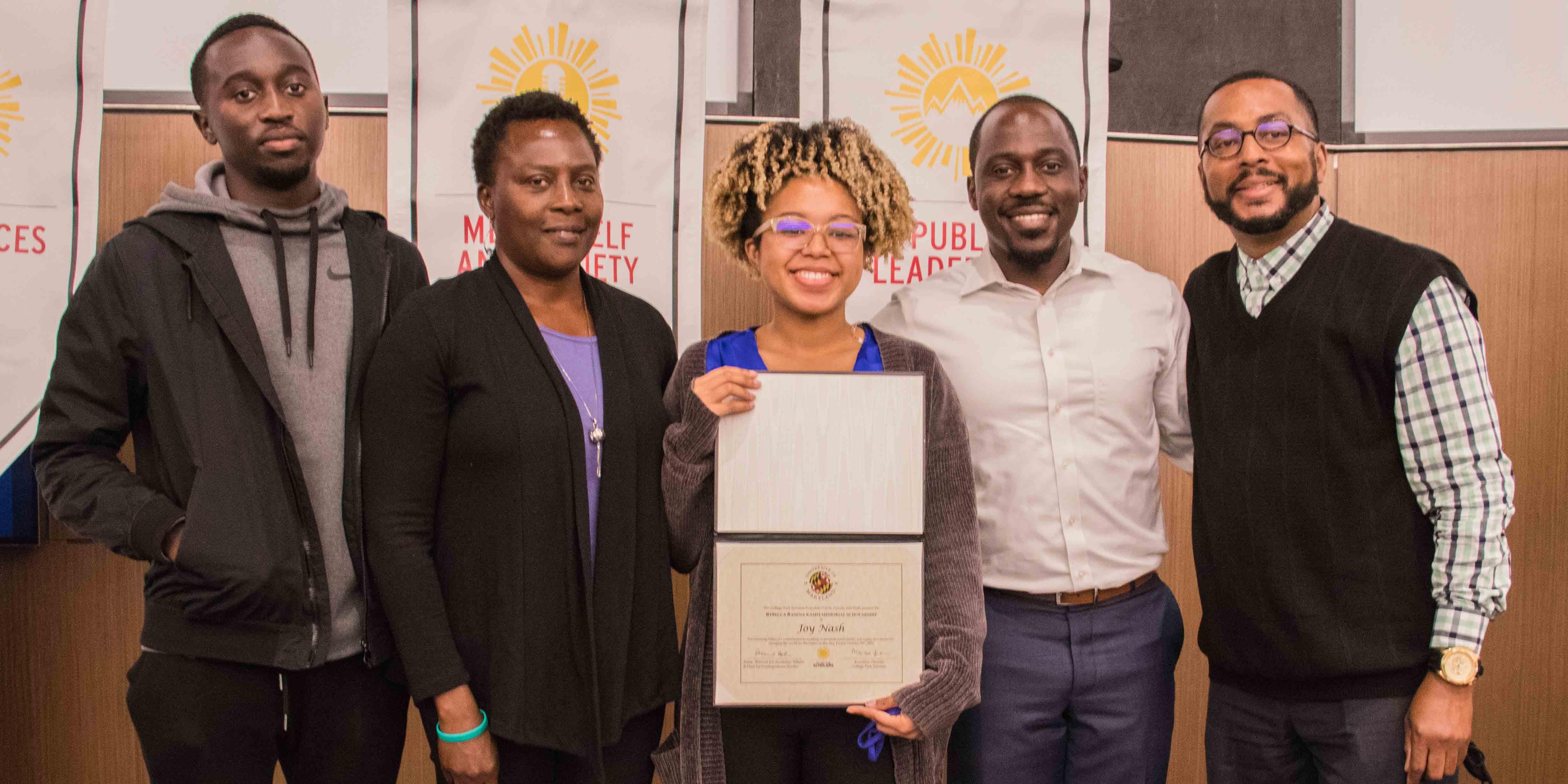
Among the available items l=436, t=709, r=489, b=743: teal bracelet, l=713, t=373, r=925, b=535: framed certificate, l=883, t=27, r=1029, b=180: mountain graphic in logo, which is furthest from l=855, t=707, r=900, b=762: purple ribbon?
l=883, t=27, r=1029, b=180: mountain graphic in logo

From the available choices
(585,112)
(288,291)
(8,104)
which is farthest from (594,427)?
(8,104)

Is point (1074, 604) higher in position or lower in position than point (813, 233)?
lower

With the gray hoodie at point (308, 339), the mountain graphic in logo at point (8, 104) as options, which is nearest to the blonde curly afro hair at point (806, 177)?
the gray hoodie at point (308, 339)

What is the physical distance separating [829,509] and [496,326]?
0.58m

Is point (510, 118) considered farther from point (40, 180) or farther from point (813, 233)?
Result: point (40, 180)

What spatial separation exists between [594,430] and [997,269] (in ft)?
2.88

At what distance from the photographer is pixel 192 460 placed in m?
1.40

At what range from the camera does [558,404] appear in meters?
1.40

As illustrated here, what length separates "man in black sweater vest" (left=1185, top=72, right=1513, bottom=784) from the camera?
1.50 metres

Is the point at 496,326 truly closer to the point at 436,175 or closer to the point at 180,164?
the point at 436,175

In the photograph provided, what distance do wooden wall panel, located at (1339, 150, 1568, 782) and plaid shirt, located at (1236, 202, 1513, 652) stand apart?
4.12 ft

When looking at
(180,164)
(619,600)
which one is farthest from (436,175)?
(619,600)

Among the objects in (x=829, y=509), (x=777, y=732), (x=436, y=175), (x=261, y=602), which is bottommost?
(x=777, y=732)

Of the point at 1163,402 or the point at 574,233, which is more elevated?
the point at 574,233
